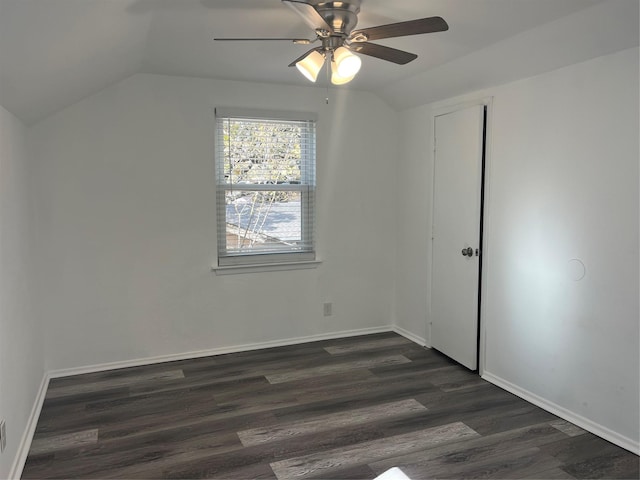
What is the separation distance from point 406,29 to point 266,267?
2525 millimetres

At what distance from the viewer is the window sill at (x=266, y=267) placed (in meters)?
4.08

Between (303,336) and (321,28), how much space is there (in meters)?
2.88

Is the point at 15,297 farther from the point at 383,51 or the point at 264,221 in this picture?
the point at 383,51

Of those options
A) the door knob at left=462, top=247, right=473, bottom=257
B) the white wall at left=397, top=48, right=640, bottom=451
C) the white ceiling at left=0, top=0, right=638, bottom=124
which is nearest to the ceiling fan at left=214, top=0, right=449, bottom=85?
the white ceiling at left=0, top=0, right=638, bottom=124

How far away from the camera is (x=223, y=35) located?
284 cm

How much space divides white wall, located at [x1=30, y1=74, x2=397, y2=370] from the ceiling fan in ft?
5.36

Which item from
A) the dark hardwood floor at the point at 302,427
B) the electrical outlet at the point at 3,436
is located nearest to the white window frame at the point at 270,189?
the dark hardwood floor at the point at 302,427

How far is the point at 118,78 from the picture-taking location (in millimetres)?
3471

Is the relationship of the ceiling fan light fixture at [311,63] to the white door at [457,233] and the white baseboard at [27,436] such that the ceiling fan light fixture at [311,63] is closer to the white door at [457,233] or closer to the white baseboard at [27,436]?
the white door at [457,233]

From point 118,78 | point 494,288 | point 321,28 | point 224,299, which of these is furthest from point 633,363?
point 118,78

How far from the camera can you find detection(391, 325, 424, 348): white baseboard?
14.3ft

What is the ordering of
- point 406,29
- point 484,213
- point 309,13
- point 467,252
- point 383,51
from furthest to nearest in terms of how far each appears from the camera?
point 467,252 → point 484,213 → point 383,51 → point 406,29 → point 309,13

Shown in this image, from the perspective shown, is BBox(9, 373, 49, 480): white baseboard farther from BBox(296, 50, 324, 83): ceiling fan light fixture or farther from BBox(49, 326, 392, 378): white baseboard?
BBox(296, 50, 324, 83): ceiling fan light fixture

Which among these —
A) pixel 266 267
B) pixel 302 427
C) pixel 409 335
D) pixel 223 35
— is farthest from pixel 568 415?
pixel 223 35
